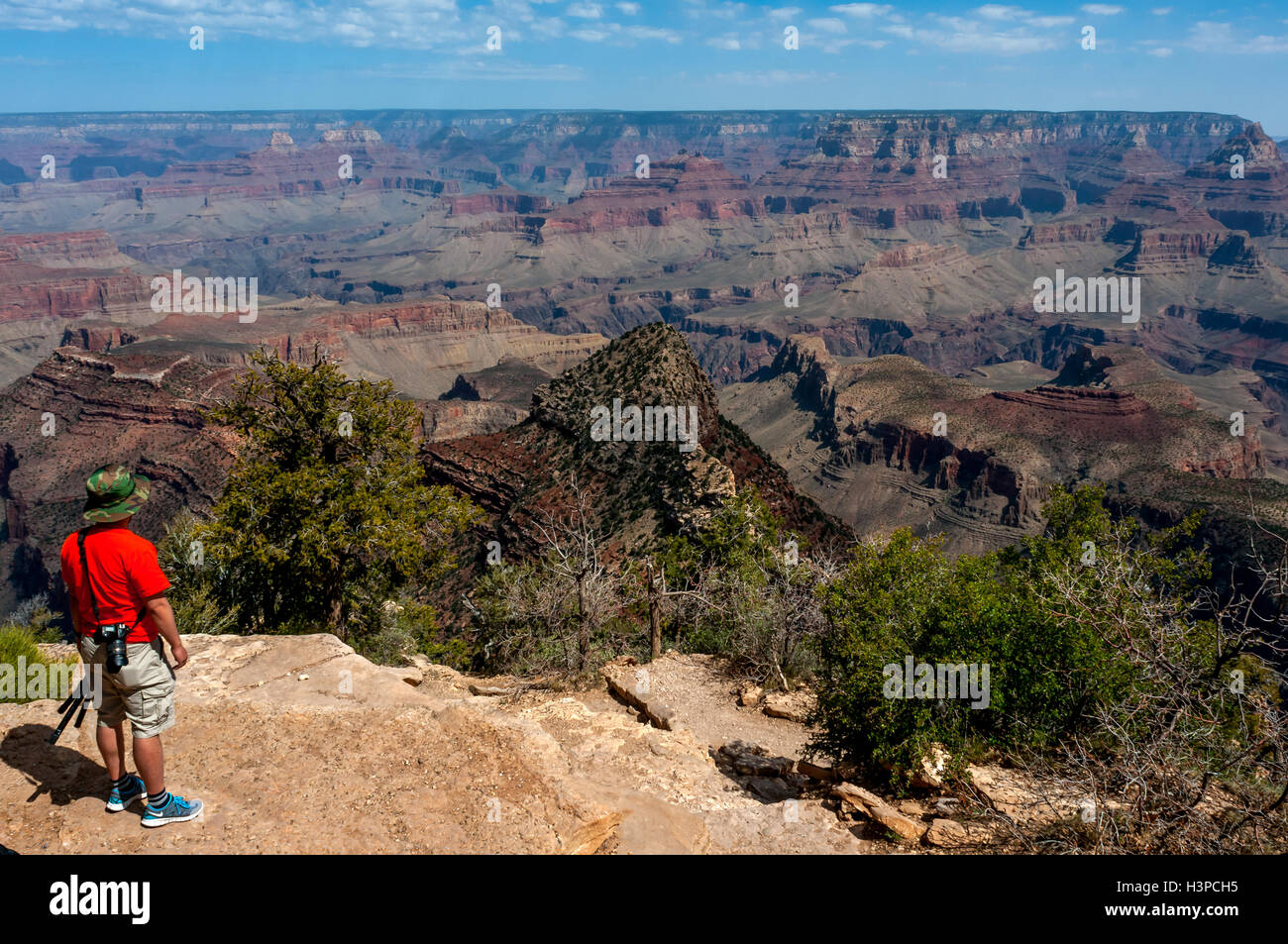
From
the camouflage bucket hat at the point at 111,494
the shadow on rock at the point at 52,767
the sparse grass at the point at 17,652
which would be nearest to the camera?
the camouflage bucket hat at the point at 111,494

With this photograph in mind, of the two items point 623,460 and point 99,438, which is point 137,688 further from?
point 99,438

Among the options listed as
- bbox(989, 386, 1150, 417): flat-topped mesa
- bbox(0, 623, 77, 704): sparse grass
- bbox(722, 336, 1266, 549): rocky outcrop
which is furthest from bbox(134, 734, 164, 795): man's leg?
bbox(989, 386, 1150, 417): flat-topped mesa

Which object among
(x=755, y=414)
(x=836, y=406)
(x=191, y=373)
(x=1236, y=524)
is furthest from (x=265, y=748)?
(x=755, y=414)

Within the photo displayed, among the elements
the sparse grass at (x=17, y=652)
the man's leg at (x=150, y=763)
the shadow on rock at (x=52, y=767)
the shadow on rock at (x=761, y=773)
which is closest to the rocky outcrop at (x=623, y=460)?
the shadow on rock at (x=761, y=773)

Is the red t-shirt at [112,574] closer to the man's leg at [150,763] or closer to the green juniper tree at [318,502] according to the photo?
the man's leg at [150,763]

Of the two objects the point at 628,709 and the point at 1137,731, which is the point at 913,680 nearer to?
the point at 1137,731

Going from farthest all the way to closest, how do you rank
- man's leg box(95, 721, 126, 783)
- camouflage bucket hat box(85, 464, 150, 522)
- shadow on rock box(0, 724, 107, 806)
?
shadow on rock box(0, 724, 107, 806) < man's leg box(95, 721, 126, 783) < camouflage bucket hat box(85, 464, 150, 522)

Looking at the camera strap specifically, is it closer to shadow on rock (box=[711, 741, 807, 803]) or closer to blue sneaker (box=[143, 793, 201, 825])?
blue sneaker (box=[143, 793, 201, 825])
